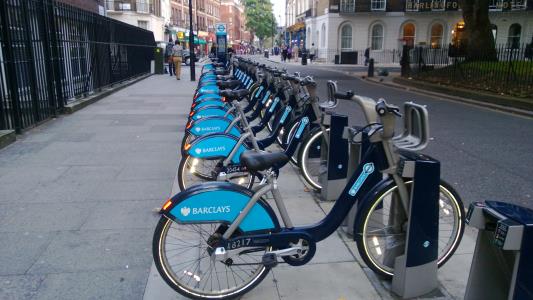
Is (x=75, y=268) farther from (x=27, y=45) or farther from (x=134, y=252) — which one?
(x=27, y=45)

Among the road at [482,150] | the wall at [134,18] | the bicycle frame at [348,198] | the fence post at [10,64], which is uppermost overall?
the wall at [134,18]

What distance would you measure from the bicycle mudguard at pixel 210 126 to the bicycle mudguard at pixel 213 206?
2088mm

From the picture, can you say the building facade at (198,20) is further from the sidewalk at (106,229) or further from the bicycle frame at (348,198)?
the bicycle frame at (348,198)

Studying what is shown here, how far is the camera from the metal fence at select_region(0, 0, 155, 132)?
24.5ft

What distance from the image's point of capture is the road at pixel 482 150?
5.30m

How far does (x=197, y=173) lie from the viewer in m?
4.75

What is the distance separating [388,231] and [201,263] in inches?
52.4

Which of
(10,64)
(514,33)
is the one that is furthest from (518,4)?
(10,64)

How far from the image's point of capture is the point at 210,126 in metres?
4.88

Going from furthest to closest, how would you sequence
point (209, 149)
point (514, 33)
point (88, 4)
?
point (514, 33)
point (88, 4)
point (209, 149)

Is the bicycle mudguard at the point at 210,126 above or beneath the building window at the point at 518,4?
beneath

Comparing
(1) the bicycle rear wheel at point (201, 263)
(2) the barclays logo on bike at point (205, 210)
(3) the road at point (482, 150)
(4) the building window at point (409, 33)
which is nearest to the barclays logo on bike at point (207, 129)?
(1) the bicycle rear wheel at point (201, 263)

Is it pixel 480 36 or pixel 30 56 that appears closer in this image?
pixel 30 56

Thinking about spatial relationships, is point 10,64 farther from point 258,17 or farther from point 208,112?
point 258,17
